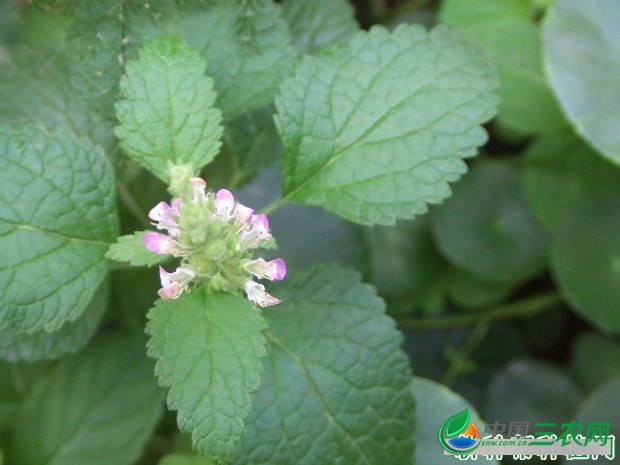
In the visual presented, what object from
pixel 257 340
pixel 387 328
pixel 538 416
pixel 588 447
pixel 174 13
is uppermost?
pixel 174 13

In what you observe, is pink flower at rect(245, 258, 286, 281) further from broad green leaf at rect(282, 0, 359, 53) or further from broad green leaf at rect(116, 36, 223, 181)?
broad green leaf at rect(282, 0, 359, 53)

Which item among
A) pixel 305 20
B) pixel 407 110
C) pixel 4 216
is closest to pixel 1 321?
pixel 4 216

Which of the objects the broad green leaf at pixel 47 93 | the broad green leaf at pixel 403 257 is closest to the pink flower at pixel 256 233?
the broad green leaf at pixel 47 93

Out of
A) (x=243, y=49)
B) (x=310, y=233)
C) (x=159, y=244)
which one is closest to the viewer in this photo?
(x=159, y=244)

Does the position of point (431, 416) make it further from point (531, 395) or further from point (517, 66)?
point (517, 66)

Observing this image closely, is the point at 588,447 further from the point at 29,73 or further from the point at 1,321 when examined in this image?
the point at 29,73

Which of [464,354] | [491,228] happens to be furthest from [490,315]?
[491,228]
